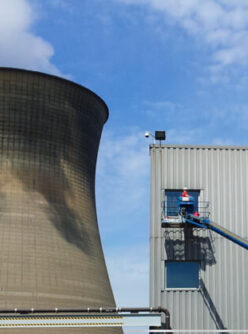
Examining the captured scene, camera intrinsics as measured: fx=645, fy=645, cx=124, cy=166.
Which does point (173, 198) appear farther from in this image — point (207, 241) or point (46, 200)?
point (46, 200)

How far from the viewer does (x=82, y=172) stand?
19.9 meters

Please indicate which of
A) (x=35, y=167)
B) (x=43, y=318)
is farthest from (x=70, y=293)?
(x=43, y=318)

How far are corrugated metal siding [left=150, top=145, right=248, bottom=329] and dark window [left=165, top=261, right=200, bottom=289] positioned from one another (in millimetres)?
121

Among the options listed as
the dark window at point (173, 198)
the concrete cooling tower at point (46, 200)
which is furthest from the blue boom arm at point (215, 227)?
the concrete cooling tower at point (46, 200)

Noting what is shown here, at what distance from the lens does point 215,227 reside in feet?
40.9

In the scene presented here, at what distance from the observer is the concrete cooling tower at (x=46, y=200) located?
1795cm

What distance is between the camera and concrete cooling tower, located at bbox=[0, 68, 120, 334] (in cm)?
1795

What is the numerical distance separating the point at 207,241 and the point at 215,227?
494mm

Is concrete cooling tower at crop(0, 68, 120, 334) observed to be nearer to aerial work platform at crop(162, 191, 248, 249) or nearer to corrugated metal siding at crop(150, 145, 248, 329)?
corrugated metal siding at crop(150, 145, 248, 329)

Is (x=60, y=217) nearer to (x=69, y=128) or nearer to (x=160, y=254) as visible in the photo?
(x=69, y=128)

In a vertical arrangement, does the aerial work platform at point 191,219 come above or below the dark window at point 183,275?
above

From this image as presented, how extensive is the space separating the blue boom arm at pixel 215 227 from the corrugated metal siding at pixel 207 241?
12.8 inches

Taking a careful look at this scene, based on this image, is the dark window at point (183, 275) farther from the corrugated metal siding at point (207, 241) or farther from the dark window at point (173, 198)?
the dark window at point (173, 198)

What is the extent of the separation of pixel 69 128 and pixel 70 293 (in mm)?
4974
